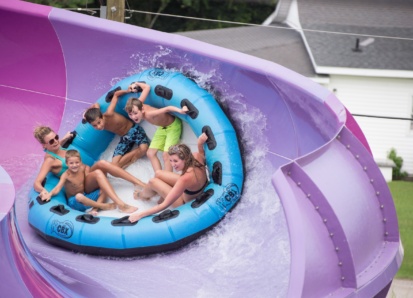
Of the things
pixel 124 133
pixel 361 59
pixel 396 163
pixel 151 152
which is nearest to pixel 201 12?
pixel 361 59

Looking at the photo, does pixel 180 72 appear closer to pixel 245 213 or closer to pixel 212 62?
pixel 212 62

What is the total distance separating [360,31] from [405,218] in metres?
6.84

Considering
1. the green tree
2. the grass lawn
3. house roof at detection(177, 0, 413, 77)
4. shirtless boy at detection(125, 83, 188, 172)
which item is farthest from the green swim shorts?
the green tree

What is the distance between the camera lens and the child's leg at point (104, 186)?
6578 mm

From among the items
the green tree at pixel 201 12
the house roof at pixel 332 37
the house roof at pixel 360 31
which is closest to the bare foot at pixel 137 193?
the house roof at pixel 360 31

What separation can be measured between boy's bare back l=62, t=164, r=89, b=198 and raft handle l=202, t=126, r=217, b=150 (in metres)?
0.87

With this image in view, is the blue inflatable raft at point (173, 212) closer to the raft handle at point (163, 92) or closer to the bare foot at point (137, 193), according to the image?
the raft handle at point (163, 92)

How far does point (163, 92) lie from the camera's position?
6.77 meters

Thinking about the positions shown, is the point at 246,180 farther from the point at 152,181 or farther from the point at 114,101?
→ the point at 114,101

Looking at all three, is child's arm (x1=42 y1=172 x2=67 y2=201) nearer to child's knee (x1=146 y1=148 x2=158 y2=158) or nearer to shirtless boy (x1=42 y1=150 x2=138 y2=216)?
shirtless boy (x1=42 y1=150 x2=138 y2=216)

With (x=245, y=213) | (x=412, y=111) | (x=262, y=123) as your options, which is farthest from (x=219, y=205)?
(x=412, y=111)

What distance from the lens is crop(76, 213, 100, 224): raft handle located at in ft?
20.7

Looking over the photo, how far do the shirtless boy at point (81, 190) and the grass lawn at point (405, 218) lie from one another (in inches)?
89.6

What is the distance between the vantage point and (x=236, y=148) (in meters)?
6.52
